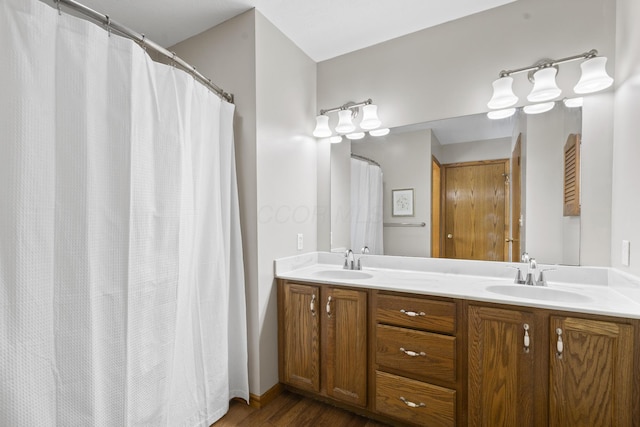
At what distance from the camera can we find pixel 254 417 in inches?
71.5

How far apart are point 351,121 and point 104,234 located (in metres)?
1.78

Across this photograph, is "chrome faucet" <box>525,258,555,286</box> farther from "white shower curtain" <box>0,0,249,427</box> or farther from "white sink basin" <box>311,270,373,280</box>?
"white shower curtain" <box>0,0,249,427</box>

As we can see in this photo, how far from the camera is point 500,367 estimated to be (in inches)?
54.6

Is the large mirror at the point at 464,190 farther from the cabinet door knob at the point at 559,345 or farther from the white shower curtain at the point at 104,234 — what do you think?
the white shower curtain at the point at 104,234

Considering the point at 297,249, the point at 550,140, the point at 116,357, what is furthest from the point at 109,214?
the point at 550,140

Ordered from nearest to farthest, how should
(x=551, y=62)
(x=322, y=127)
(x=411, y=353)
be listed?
(x=411, y=353) < (x=551, y=62) < (x=322, y=127)

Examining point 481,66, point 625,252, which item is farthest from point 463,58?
point 625,252

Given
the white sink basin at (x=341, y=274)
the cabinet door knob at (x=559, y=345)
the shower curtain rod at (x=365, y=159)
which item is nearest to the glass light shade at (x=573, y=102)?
the shower curtain rod at (x=365, y=159)

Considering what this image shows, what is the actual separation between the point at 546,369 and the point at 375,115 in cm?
180

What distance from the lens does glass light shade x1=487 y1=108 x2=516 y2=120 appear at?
1.86m

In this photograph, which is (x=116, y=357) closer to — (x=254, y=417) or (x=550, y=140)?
(x=254, y=417)

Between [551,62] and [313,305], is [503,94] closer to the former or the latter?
[551,62]

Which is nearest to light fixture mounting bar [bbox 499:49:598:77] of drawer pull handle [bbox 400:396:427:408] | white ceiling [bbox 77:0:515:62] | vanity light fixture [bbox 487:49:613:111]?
vanity light fixture [bbox 487:49:613:111]

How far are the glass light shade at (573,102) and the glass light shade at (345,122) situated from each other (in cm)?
132
